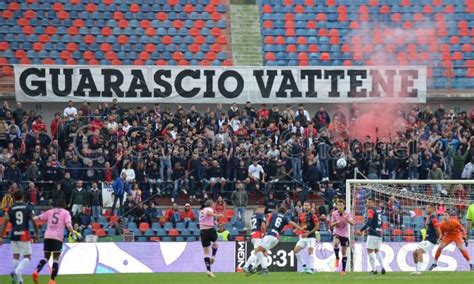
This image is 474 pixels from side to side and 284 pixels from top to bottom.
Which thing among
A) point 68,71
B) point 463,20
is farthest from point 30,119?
point 463,20

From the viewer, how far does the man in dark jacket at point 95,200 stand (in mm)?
32250

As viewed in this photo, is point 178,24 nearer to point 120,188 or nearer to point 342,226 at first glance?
point 120,188

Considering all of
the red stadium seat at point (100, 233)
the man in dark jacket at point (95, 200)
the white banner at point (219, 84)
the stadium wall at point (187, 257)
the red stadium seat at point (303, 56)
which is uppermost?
the red stadium seat at point (303, 56)

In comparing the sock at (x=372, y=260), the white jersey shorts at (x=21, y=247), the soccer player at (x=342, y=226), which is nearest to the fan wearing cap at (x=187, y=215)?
the soccer player at (x=342, y=226)

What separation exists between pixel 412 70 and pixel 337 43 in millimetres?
3898

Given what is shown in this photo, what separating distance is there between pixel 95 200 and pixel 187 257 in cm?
392

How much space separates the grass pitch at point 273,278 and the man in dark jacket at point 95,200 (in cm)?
469

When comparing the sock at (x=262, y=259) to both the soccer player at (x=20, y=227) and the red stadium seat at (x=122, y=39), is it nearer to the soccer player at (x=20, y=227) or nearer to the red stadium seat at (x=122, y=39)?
the soccer player at (x=20, y=227)

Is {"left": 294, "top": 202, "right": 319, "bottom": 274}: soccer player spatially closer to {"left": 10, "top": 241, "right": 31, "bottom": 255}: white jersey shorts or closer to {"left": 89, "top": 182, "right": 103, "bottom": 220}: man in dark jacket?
{"left": 89, "top": 182, "right": 103, "bottom": 220}: man in dark jacket

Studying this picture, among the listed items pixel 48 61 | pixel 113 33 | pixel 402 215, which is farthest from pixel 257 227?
pixel 113 33

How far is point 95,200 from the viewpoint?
32.3 metres

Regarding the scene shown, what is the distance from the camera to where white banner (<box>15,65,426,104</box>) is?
36969 mm

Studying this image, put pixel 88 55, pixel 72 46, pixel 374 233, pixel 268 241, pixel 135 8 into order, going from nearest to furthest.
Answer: pixel 268 241 → pixel 374 233 → pixel 88 55 → pixel 72 46 → pixel 135 8

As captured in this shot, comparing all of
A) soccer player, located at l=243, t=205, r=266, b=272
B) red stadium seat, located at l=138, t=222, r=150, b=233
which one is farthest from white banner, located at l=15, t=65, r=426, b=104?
soccer player, located at l=243, t=205, r=266, b=272
